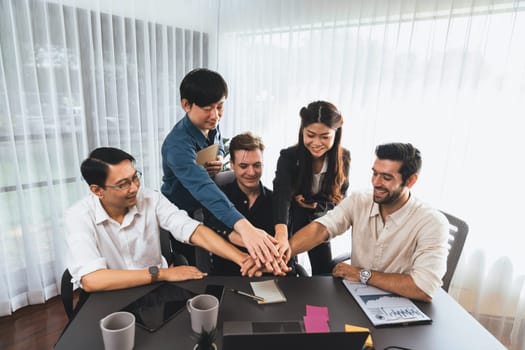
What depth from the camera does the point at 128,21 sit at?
2770 mm

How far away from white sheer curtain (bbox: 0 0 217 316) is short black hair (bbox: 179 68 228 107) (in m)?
1.28

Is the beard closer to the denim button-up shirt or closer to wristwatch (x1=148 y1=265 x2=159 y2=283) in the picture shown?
the denim button-up shirt

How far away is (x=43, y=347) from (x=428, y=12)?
136 inches

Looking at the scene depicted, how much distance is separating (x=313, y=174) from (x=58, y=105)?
193cm

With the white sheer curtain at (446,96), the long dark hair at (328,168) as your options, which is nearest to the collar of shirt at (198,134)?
the long dark hair at (328,168)

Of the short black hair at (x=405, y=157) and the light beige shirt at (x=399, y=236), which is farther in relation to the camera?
the short black hair at (x=405, y=157)

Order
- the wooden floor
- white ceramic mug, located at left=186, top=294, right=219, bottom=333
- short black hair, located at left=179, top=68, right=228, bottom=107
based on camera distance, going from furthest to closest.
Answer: the wooden floor, short black hair, located at left=179, top=68, right=228, bottom=107, white ceramic mug, located at left=186, top=294, right=219, bottom=333

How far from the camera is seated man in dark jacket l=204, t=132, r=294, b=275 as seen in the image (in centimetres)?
197

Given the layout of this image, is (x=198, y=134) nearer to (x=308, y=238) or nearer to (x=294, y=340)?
(x=308, y=238)

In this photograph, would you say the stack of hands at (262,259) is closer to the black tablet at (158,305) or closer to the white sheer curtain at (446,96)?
the black tablet at (158,305)

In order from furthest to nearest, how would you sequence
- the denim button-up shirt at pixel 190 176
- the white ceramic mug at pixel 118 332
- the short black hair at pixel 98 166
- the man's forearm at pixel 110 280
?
the denim button-up shirt at pixel 190 176 < the short black hair at pixel 98 166 < the man's forearm at pixel 110 280 < the white ceramic mug at pixel 118 332

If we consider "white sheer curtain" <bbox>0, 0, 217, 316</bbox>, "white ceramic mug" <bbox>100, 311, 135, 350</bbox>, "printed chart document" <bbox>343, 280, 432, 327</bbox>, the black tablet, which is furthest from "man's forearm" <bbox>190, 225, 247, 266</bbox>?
"white sheer curtain" <bbox>0, 0, 217, 316</bbox>

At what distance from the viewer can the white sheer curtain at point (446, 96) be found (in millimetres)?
2258

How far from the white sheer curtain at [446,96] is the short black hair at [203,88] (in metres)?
1.48
